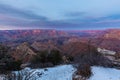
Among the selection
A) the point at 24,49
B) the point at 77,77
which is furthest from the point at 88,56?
the point at 24,49

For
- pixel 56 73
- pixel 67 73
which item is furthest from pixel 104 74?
pixel 56 73

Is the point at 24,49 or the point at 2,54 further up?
the point at 2,54

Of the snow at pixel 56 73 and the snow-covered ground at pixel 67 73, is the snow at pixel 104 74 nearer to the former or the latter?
the snow-covered ground at pixel 67 73

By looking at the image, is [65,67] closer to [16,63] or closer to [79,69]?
[79,69]

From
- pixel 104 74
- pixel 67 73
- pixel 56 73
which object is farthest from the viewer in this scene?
pixel 56 73

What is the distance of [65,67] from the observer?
16203mm

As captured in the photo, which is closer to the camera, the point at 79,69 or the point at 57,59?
the point at 79,69

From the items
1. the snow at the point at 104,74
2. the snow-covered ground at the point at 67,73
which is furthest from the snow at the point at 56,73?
the snow at the point at 104,74

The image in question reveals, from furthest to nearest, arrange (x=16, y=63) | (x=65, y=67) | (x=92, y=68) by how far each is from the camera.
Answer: (x=16, y=63), (x=65, y=67), (x=92, y=68)

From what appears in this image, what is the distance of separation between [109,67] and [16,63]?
279 inches

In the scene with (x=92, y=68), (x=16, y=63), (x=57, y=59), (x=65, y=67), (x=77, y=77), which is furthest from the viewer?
(x=57, y=59)

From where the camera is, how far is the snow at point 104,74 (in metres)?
14.0

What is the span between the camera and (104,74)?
14641 millimetres

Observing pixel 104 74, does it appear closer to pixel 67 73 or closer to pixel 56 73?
pixel 67 73
